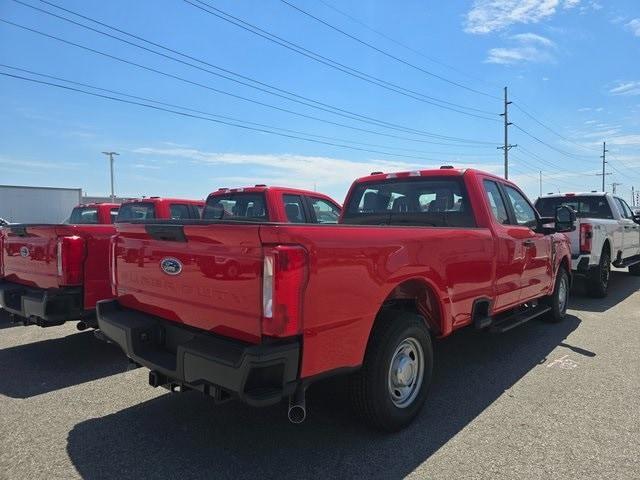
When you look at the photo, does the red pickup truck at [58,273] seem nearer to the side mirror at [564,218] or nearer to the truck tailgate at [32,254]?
the truck tailgate at [32,254]

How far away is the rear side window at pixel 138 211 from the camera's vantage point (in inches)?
353

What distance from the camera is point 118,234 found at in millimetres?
3910

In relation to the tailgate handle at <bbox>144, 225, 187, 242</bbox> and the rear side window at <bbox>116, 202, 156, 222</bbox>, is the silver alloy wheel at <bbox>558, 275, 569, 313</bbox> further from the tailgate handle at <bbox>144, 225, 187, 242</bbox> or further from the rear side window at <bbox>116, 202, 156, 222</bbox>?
the rear side window at <bbox>116, 202, 156, 222</bbox>

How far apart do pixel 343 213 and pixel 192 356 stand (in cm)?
330

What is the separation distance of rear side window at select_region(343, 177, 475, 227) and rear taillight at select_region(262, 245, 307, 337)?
2.72 metres

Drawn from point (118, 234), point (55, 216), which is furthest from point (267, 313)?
point (55, 216)

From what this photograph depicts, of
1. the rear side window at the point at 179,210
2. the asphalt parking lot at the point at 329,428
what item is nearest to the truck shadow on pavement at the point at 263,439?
the asphalt parking lot at the point at 329,428

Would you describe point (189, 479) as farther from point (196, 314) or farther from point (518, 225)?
point (518, 225)

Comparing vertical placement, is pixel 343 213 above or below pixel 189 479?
above

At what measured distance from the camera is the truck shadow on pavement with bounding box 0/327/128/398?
15.0 ft

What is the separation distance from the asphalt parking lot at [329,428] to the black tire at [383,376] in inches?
5.0

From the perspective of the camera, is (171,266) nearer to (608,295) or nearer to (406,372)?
(406,372)

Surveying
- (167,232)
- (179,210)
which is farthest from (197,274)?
(179,210)

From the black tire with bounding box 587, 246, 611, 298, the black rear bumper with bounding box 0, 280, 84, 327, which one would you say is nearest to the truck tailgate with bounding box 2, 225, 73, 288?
the black rear bumper with bounding box 0, 280, 84, 327
